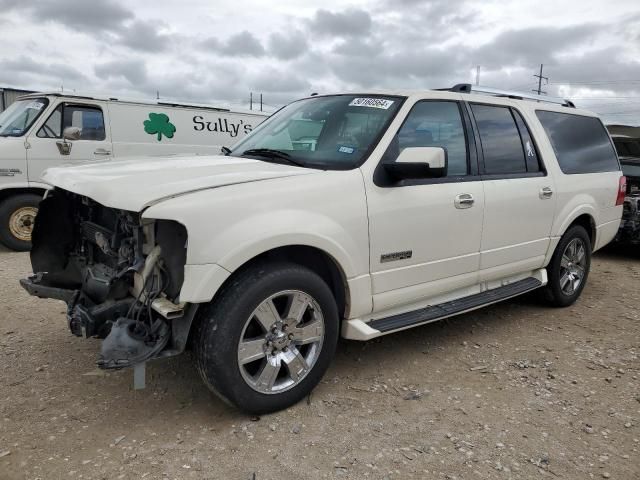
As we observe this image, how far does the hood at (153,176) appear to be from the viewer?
2.75 m

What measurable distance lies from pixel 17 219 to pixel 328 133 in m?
5.52

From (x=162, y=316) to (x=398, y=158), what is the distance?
5.39 ft

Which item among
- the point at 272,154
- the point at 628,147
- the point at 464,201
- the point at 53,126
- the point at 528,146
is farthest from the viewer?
the point at 628,147

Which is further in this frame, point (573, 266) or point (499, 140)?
point (573, 266)

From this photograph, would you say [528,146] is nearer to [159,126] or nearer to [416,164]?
[416,164]

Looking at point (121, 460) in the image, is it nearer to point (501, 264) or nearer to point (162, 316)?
point (162, 316)

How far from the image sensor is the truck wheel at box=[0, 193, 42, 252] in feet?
23.8

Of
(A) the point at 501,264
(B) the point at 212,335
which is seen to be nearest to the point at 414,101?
(A) the point at 501,264

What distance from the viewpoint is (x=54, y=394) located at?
3312 mm

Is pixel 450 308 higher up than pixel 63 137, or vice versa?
pixel 63 137

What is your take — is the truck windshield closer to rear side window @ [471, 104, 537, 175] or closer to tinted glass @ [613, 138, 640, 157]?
rear side window @ [471, 104, 537, 175]

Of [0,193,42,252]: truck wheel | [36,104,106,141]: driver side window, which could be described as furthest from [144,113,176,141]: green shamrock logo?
[0,193,42,252]: truck wheel

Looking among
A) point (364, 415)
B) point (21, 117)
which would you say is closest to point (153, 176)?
point (364, 415)

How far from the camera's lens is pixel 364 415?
3150 mm
